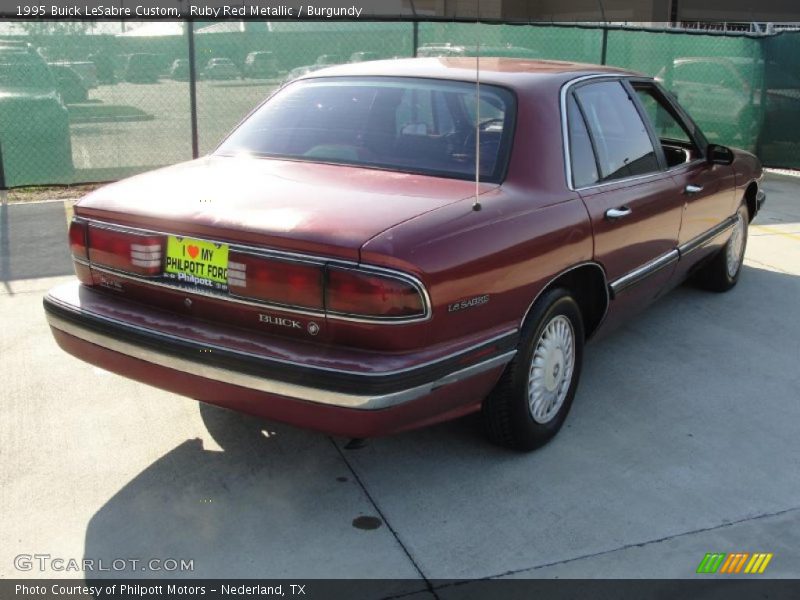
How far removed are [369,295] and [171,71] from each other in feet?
24.5

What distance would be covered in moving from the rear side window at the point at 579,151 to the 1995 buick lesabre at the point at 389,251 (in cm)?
1

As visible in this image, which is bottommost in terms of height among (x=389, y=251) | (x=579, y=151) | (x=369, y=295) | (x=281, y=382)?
(x=281, y=382)

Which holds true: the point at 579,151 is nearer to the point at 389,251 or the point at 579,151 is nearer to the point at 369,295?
the point at 389,251

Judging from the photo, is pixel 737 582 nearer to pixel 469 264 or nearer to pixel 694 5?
pixel 469 264

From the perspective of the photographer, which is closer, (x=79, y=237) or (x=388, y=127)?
(x=79, y=237)

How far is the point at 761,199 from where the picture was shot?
650 centimetres

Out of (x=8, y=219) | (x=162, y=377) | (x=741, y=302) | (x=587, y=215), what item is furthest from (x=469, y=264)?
(x=8, y=219)

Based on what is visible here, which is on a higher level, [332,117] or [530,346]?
[332,117]

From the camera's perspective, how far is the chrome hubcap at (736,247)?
603 cm

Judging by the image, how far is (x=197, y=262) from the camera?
3.14m

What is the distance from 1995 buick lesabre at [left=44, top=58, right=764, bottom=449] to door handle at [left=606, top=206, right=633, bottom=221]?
1 centimetres

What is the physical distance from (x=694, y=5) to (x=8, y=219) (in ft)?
86.2

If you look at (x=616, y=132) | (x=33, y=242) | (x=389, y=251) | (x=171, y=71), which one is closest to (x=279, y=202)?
(x=389, y=251)

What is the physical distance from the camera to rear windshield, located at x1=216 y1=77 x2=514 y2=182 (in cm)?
368
